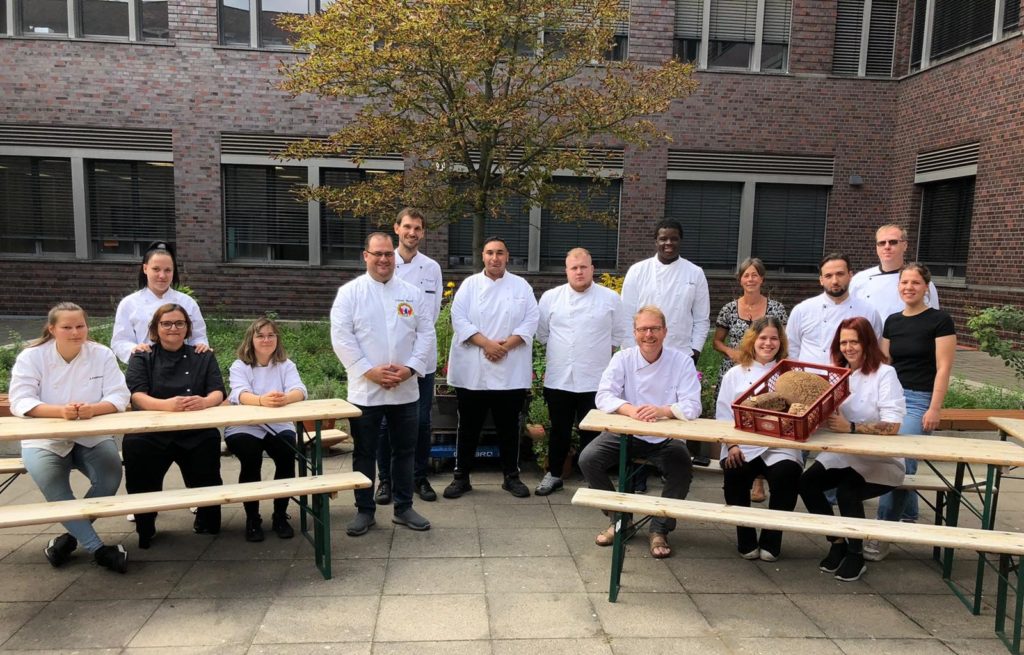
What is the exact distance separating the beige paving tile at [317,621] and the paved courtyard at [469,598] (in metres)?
0.01

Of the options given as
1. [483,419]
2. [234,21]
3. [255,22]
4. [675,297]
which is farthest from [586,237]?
[483,419]

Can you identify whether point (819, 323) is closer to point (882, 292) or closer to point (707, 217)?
point (882, 292)

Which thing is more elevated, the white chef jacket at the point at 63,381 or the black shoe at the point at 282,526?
the white chef jacket at the point at 63,381

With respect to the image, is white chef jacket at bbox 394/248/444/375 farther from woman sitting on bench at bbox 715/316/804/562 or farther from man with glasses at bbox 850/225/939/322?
man with glasses at bbox 850/225/939/322

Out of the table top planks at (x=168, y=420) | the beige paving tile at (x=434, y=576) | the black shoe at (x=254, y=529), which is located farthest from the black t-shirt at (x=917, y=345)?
the black shoe at (x=254, y=529)

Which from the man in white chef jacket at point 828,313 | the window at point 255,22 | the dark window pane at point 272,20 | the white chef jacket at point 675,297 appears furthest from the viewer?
the dark window pane at point 272,20

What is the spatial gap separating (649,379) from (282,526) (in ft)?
8.30

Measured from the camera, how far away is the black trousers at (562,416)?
5.11 metres

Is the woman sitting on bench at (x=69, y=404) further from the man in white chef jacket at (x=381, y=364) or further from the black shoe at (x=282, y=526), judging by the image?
the man in white chef jacket at (x=381, y=364)

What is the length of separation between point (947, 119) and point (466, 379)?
39.6ft

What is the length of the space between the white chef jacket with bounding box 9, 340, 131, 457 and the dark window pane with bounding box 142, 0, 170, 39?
37.7 feet

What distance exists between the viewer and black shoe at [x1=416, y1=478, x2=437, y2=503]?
500 centimetres

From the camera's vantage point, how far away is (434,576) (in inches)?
149

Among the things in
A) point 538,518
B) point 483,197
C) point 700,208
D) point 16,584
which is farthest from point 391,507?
point 700,208
